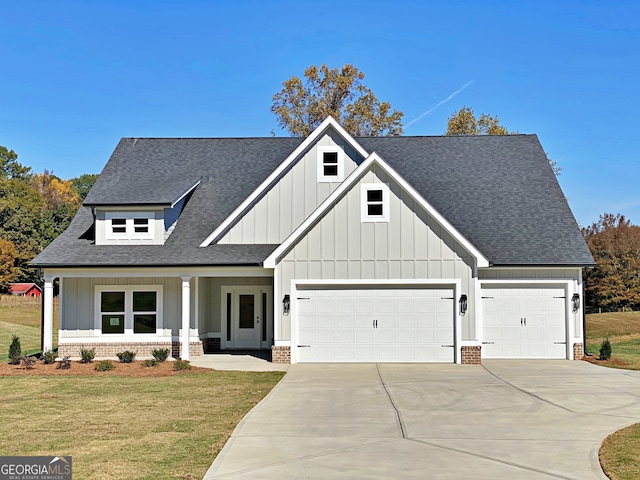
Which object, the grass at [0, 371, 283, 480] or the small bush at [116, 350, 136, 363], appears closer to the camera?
the grass at [0, 371, 283, 480]

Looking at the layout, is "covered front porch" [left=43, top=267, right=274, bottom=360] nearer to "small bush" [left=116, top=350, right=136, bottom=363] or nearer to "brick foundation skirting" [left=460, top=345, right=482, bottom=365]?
"small bush" [left=116, top=350, right=136, bottom=363]

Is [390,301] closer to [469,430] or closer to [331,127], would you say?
[331,127]

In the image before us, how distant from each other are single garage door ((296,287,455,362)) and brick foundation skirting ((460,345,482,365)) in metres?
0.49

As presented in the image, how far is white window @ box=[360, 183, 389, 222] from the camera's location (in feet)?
65.4

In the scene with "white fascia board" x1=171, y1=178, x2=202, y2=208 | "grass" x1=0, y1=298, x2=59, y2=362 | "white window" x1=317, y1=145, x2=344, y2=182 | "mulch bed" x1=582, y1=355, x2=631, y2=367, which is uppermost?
"white window" x1=317, y1=145, x2=344, y2=182

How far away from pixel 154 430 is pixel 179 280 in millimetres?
11947

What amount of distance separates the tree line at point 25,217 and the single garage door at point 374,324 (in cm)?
4599

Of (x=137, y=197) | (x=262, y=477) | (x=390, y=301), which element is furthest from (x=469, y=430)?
(x=137, y=197)

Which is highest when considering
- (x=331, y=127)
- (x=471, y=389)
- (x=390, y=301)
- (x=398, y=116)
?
→ (x=398, y=116)

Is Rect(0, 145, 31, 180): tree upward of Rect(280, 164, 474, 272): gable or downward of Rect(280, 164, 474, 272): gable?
upward

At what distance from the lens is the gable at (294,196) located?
22.3m

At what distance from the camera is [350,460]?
862 cm

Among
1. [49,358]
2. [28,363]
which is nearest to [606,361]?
[49,358]

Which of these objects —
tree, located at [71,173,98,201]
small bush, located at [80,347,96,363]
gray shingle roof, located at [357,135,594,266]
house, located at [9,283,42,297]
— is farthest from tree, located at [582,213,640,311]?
tree, located at [71,173,98,201]
